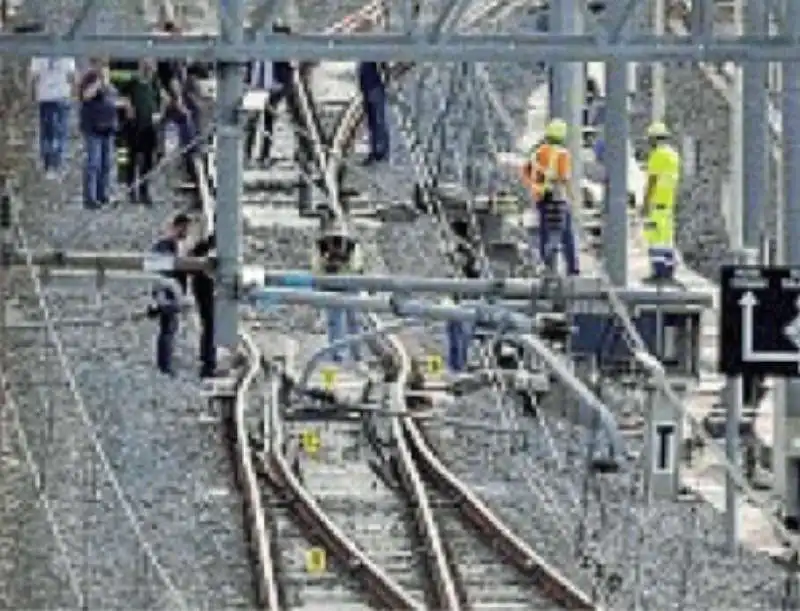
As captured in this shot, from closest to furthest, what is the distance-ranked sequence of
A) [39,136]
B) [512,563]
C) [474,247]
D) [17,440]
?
[512,563] < [17,440] < [474,247] < [39,136]

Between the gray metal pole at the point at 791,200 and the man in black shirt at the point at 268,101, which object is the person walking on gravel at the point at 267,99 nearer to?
the man in black shirt at the point at 268,101

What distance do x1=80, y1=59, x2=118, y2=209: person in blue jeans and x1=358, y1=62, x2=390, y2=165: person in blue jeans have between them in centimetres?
190

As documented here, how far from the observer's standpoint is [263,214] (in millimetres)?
35500

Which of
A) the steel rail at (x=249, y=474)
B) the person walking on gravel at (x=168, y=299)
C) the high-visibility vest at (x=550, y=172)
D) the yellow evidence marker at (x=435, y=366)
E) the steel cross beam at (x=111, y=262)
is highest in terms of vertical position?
the high-visibility vest at (x=550, y=172)

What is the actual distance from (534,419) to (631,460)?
52.1 inches

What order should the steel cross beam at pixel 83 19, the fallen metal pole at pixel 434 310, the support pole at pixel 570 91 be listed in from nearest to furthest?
the steel cross beam at pixel 83 19
the fallen metal pole at pixel 434 310
the support pole at pixel 570 91

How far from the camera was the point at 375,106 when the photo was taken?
112 feet

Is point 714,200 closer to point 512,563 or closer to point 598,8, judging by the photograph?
point 598,8

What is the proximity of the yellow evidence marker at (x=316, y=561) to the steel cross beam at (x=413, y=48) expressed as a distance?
10.5ft

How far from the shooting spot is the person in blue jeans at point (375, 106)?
111ft

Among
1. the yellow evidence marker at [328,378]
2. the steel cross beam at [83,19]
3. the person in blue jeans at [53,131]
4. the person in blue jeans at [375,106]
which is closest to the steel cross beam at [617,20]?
the steel cross beam at [83,19]

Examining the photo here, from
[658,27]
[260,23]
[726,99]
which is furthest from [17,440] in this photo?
[726,99]

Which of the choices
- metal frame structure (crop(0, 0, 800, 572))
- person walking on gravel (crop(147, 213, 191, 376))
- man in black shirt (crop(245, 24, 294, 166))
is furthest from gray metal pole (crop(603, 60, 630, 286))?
man in black shirt (crop(245, 24, 294, 166))

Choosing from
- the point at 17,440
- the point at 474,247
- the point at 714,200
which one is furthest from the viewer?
the point at 714,200
